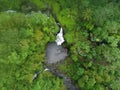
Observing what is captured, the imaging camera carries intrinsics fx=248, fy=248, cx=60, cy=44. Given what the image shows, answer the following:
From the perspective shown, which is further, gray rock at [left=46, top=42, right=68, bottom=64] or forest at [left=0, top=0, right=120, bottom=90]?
gray rock at [left=46, top=42, right=68, bottom=64]

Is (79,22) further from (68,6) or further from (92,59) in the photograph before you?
(92,59)

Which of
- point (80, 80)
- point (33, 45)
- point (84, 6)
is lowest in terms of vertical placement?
point (80, 80)

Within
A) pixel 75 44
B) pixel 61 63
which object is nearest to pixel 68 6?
pixel 75 44

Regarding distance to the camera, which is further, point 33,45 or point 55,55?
point 55,55

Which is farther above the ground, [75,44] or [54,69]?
[75,44]

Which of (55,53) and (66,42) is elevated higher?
(66,42)
